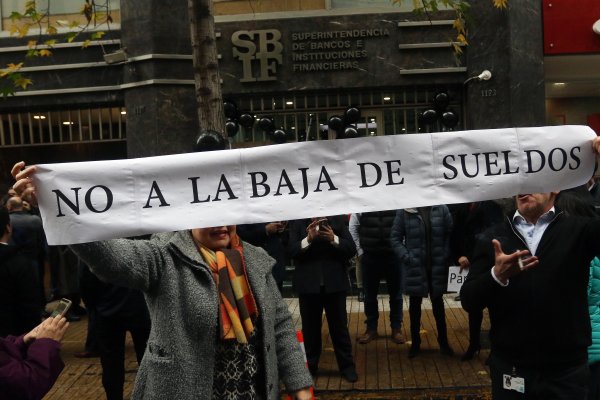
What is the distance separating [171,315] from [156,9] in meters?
8.93

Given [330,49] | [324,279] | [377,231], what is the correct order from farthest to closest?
A: [330,49], [377,231], [324,279]

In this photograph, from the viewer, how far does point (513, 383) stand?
3623 mm

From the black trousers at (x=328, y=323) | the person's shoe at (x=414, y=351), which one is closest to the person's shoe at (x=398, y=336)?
the person's shoe at (x=414, y=351)

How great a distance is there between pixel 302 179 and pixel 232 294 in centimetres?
63

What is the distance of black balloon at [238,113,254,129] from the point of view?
11.4 meters

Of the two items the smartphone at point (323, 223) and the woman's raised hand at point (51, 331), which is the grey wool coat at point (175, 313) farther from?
the smartphone at point (323, 223)

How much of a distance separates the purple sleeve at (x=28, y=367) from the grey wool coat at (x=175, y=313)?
375 millimetres

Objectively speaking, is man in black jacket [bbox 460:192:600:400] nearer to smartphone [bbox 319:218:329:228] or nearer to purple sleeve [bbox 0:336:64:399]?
purple sleeve [bbox 0:336:64:399]

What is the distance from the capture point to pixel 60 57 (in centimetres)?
1203

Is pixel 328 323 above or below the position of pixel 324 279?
below

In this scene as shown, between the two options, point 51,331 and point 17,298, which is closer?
point 51,331

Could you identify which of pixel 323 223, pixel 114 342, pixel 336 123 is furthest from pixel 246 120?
pixel 114 342

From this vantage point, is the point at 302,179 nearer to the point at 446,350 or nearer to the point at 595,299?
the point at 595,299

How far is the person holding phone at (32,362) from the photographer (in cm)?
274
